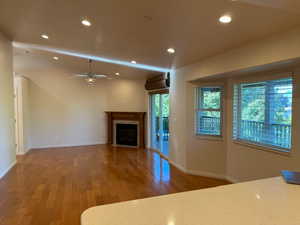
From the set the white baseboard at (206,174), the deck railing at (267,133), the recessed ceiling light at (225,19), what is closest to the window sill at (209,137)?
the deck railing at (267,133)

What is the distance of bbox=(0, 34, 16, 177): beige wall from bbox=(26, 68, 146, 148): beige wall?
95.5 inches

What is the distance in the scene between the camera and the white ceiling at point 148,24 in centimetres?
220

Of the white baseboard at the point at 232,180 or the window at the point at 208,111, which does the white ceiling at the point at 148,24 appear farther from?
the white baseboard at the point at 232,180

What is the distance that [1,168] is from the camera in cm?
410

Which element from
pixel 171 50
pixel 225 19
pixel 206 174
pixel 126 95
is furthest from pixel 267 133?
pixel 126 95

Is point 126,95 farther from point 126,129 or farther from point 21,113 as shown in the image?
point 21,113

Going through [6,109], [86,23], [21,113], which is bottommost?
[21,113]

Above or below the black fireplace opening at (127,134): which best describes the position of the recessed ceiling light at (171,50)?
above

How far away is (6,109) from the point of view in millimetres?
4367

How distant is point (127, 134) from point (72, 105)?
7.55ft

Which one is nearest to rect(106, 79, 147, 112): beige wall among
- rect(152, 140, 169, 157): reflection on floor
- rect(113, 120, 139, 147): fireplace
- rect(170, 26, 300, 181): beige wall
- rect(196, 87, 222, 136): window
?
rect(113, 120, 139, 147): fireplace

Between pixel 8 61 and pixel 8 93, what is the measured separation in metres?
0.70

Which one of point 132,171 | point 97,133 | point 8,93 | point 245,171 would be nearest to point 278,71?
point 245,171

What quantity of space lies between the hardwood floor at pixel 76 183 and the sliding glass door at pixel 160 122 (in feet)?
2.14
